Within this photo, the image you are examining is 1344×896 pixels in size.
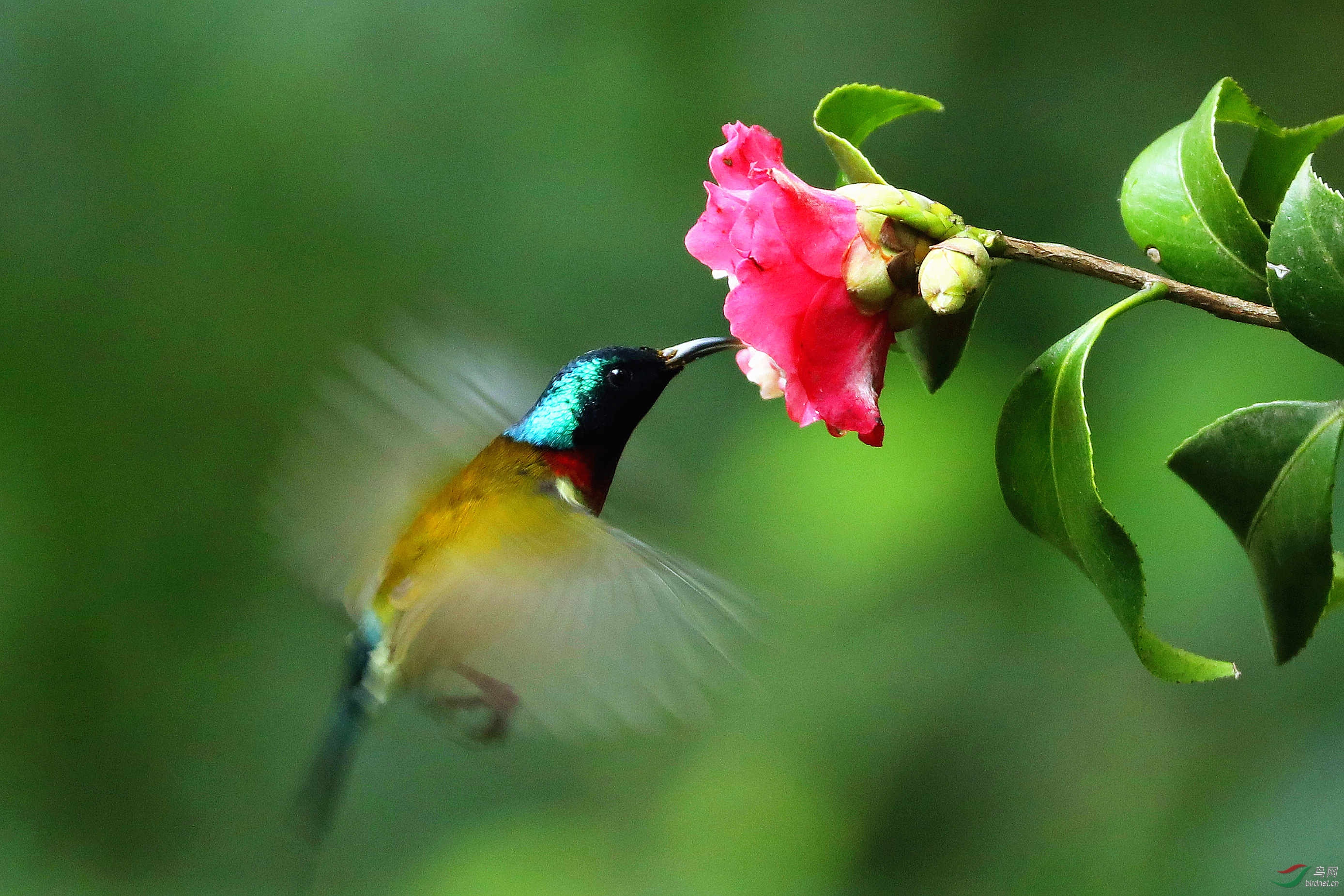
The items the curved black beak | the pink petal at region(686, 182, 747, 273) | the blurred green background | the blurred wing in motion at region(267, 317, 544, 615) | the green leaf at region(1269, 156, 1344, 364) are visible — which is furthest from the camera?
the blurred green background

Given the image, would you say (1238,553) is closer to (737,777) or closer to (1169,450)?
(1169,450)

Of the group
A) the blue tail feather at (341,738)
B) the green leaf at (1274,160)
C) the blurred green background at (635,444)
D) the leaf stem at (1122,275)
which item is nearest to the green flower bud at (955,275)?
the leaf stem at (1122,275)

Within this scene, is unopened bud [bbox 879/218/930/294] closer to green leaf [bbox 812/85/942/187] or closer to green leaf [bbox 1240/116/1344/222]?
green leaf [bbox 812/85/942/187]

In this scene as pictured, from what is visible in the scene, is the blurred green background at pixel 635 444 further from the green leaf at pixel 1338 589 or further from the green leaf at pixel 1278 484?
the green leaf at pixel 1278 484

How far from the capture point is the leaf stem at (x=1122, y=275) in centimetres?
71

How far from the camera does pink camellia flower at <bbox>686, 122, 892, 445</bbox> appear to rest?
0.72 metres

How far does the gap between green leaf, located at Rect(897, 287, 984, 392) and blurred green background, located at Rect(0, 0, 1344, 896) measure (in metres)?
1.19

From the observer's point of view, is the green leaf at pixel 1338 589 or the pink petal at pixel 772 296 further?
the green leaf at pixel 1338 589

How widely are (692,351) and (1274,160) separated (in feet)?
1.72

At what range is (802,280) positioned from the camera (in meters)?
0.74

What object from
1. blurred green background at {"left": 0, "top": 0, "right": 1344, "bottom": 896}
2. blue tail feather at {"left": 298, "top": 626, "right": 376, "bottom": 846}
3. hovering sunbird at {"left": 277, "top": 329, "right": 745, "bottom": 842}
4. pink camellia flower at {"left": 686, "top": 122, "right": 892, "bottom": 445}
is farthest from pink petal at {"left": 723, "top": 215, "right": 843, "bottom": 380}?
blurred green background at {"left": 0, "top": 0, "right": 1344, "bottom": 896}

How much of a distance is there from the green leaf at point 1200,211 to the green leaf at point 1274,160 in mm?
12

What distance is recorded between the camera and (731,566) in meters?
2.03

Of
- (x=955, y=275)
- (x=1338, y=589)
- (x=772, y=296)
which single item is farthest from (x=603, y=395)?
(x=1338, y=589)
